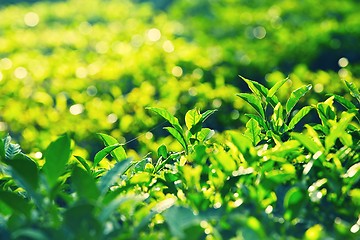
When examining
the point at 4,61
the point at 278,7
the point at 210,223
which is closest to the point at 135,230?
the point at 210,223

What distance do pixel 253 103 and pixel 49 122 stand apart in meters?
3.12

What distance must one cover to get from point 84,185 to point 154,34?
6.04 metres

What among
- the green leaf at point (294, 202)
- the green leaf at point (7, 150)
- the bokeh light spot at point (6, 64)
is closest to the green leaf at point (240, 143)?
the green leaf at point (294, 202)

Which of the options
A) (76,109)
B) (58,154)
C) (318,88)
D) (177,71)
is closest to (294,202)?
(58,154)

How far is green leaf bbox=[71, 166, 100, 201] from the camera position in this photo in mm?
1787

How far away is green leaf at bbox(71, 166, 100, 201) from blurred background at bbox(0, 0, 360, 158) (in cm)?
138

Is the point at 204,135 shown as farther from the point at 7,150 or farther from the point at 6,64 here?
the point at 6,64

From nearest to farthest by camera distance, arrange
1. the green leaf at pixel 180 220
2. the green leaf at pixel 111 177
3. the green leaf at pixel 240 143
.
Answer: the green leaf at pixel 180 220
the green leaf at pixel 111 177
the green leaf at pixel 240 143

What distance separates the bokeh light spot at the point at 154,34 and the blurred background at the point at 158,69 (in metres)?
0.04

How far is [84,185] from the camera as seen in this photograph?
5.95 feet

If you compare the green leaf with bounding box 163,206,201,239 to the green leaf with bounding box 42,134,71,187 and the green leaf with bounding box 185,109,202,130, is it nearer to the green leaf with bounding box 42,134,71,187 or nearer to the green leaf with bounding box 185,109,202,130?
the green leaf with bounding box 42,134,71,187

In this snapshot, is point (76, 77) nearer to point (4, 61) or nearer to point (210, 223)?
point (4, 61)

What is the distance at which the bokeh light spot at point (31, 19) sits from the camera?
10723mm

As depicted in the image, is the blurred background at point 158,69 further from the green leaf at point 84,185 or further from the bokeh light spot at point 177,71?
the green leaf at point 84,185
